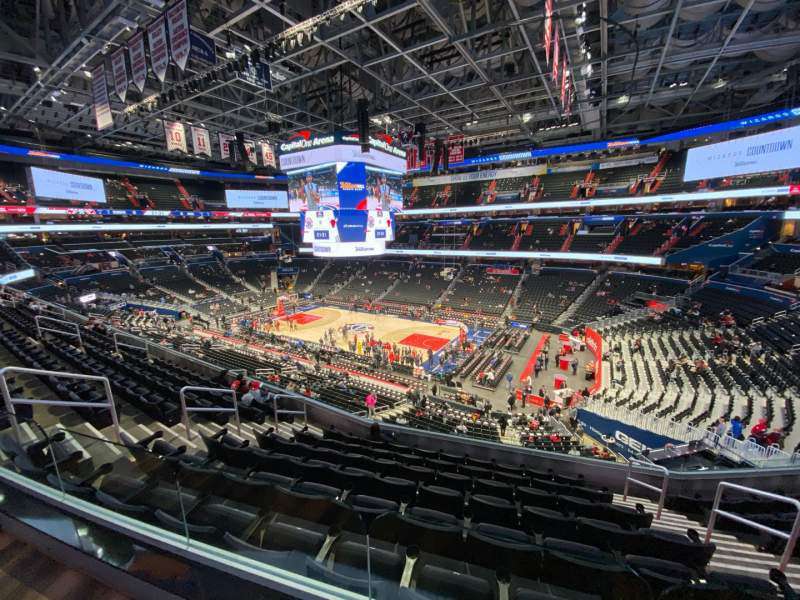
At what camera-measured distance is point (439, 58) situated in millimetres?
15422

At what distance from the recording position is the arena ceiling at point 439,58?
36.5 feet

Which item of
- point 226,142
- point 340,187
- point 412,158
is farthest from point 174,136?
point 412,158

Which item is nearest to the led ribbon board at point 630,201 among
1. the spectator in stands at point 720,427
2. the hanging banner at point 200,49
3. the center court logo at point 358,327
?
the center court logo at point 358,327

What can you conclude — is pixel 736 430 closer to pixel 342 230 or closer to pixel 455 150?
pixel 342 230

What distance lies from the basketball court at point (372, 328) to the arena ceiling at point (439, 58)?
15076 millimetres

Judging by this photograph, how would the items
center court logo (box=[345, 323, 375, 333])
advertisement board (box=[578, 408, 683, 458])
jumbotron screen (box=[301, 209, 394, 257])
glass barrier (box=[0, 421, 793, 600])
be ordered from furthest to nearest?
center court logo (box=[345, 323, 375, 333])
jumbotron screen (box=[301, 209, 394, 257])
advertisement board (box=[578, 408, 683, 458])
glass barrier (box=[0, 421, 793, 600])

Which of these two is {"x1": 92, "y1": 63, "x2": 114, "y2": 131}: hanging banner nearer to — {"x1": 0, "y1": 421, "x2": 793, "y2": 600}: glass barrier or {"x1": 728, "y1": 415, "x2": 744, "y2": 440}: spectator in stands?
{"x1": 0, "y1": 421, "x2": 793, "y2": 600}: glass barrier

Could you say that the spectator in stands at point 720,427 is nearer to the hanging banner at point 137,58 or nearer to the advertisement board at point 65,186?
the hanging banner at point 137,58

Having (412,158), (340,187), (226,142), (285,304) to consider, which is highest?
(412,158)

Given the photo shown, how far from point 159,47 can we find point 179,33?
37.1 inches

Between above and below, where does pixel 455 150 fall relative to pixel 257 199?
above

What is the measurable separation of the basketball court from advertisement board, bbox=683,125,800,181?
20068mm

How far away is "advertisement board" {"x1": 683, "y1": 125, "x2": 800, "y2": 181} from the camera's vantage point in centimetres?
1777

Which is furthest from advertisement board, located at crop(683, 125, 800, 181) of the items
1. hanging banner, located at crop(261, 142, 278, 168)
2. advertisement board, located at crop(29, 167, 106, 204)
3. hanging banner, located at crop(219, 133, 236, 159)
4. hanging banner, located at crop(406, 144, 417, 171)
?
advertisement board, located at crop(29, 167, 106, 204)
